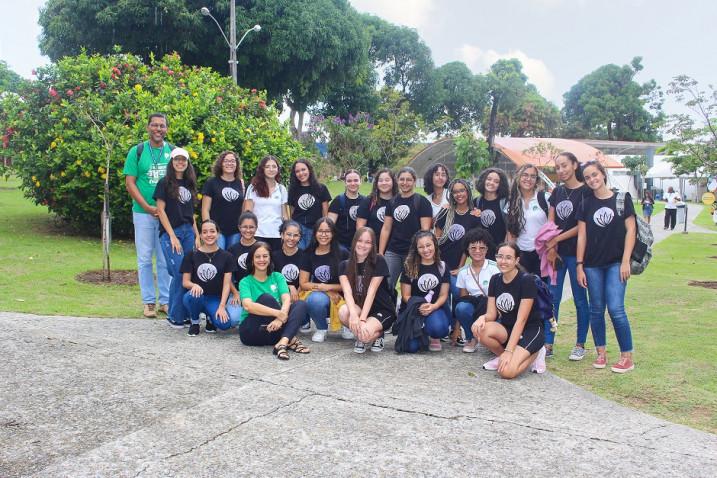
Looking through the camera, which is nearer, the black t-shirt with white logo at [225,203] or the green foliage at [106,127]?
the black t-shirt with white logo at [225,203]

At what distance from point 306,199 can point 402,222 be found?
1028mm

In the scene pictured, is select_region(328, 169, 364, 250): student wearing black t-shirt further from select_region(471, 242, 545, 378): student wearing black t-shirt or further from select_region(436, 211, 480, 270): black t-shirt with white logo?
select_region(471, 242, 545, 378): student wearing black t-shirt

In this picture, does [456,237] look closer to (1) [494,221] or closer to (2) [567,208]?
(1) [494,221]

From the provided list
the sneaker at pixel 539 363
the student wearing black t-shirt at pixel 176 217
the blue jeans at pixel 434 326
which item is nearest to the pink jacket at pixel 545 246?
the sneaker at pixel 539 363

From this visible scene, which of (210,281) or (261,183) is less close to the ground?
(261,183)

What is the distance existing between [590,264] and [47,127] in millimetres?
9918

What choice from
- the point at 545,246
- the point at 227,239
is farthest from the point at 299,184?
the point at 545,246

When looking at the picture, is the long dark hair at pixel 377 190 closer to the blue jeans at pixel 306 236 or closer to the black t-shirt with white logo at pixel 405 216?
the black t-shirt with white logo at pixel 405 216

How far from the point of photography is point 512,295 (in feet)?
17.8

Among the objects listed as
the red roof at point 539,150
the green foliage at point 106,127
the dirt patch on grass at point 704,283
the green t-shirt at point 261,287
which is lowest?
the dirt patch on grass at point 704,283

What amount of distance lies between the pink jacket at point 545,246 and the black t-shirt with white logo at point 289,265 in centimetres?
212

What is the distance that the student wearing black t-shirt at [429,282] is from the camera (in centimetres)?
588

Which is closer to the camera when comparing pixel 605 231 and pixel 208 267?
pixel 605 231

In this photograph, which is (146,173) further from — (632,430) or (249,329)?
(632,430)
